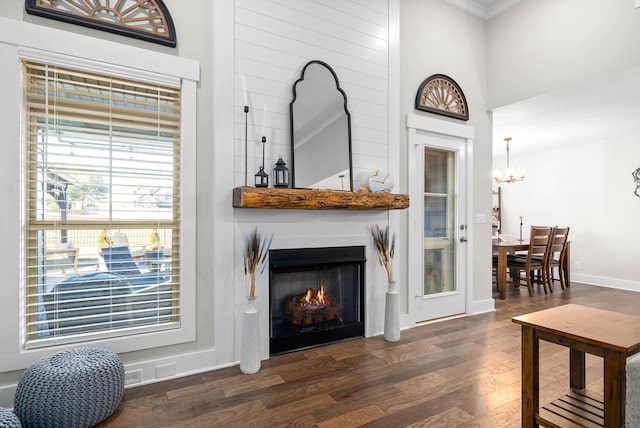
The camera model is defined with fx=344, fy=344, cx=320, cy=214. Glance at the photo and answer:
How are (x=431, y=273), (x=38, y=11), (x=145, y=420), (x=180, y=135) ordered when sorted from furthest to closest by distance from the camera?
(x=431, y=273) → (x=180, y=135) → (x=38, y=11) → (x=145, y=420)

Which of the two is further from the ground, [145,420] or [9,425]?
[9,425]

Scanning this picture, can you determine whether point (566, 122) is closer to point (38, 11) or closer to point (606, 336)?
point (606, 336)

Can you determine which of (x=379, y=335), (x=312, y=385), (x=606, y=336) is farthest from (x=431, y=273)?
(x=606, y=336)

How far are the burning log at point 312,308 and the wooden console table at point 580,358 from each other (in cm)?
168

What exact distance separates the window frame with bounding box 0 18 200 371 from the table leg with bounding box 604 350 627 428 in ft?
7.99

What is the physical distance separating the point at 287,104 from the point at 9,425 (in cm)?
253

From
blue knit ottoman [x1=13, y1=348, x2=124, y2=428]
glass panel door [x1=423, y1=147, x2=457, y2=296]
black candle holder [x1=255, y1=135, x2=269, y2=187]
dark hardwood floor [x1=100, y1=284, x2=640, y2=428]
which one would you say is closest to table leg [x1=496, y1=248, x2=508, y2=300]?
glass panel door [x1=423, y1=147, x2=457, y2=296]

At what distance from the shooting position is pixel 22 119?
2.08 metres

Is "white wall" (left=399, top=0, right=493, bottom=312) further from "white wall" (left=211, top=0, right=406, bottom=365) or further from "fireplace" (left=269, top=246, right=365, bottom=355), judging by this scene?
"fireplace" (left=269, top=246, right=365, bottom=355)

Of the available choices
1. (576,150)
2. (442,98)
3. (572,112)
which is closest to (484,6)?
(442,98)

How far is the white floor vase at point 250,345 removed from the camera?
250 cm

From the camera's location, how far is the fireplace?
2.88 metres

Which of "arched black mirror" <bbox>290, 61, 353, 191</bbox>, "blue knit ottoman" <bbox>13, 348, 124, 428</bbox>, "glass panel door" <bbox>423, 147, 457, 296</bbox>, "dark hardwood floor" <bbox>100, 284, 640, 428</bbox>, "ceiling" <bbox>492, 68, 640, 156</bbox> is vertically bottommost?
"dark hardwood floor" <bbox>100, 284, 640, 428</bbox>

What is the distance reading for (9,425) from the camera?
1457mm
